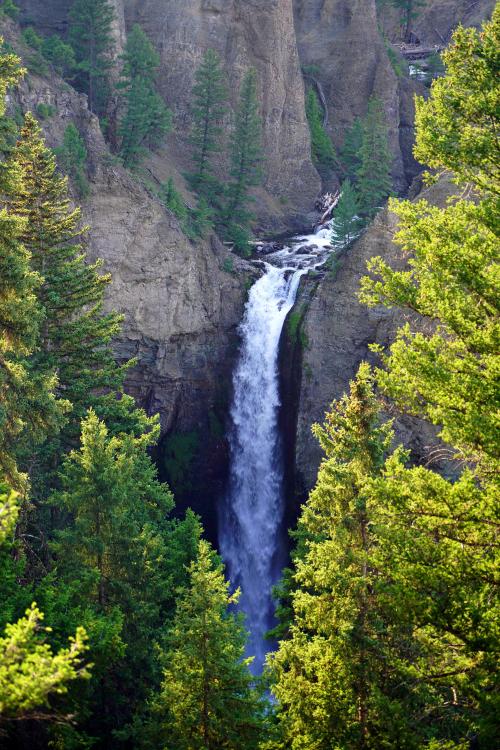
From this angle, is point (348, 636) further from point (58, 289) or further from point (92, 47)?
point (92, 47)

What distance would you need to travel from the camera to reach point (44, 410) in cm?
1759

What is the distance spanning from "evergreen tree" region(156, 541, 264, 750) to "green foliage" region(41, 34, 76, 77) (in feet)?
120

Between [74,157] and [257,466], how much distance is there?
1845 cm

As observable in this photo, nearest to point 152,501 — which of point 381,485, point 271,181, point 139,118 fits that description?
point 381,485

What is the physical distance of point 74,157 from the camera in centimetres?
3250

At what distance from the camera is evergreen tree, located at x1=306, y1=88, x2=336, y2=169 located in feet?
186

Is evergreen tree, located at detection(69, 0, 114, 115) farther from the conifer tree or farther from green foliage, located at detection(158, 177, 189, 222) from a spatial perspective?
the conifer tree

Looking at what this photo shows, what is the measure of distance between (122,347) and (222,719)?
23.7m

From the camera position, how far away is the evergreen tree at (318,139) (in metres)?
56.8

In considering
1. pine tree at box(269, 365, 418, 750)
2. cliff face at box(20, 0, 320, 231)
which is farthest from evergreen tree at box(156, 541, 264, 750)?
cliff face at box(20, 0, 320, 231)

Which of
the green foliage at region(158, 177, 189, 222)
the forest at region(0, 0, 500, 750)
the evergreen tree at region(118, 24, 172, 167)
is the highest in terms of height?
the evergreen tree at region(118, 24, 172, 167)

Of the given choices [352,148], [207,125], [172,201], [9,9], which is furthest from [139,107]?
[352,148]

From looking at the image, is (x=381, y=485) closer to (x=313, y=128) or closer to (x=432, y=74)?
(x=313, y=128)

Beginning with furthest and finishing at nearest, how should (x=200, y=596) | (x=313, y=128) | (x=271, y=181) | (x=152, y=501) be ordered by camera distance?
(x=313, y=128) → (x=271, y=181) → (x=152, y=501) → (x=200, y=596)
